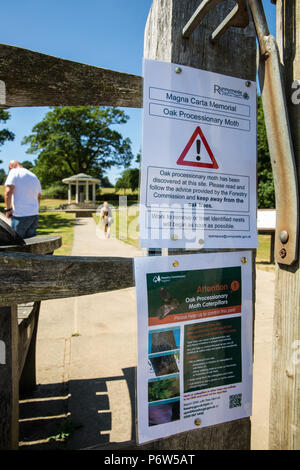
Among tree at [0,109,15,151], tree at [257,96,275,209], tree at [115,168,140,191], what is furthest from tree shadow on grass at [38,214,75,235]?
tree at [115,168,140,191]

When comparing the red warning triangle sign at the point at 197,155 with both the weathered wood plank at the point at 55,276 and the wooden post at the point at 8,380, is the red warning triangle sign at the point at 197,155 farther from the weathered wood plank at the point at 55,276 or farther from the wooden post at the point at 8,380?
the wooden post at the point at 8,380

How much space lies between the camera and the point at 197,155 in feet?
4.36

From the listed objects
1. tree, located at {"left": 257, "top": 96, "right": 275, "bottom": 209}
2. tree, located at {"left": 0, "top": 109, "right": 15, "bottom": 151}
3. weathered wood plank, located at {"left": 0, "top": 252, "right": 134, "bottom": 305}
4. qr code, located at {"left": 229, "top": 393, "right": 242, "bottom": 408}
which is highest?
tree, located at {"left": 0, "top": 109, "right": 15, "bottom": 151}

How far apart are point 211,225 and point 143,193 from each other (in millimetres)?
306

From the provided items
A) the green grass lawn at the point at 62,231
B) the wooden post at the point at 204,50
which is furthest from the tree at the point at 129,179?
the wooden post at the point at 204,50

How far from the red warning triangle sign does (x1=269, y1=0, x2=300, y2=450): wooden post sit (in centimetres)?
30

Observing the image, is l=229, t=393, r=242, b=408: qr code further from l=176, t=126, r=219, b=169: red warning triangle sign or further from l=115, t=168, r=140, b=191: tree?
l=115, t=168, r=140, b=191: tree

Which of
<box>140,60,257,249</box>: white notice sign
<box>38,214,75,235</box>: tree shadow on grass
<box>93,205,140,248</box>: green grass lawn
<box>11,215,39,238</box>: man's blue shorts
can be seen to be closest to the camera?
<box>140,60,257,249</box>: white notice sign

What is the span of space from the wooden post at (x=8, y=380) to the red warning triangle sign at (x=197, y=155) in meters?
0.95

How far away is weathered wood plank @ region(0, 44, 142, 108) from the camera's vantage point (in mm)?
1171

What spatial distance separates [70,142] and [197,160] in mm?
54620

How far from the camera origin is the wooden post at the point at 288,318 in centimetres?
127

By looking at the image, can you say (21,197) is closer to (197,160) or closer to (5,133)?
(197,160)

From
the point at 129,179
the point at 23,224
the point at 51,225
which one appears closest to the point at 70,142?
the point at 129,179
